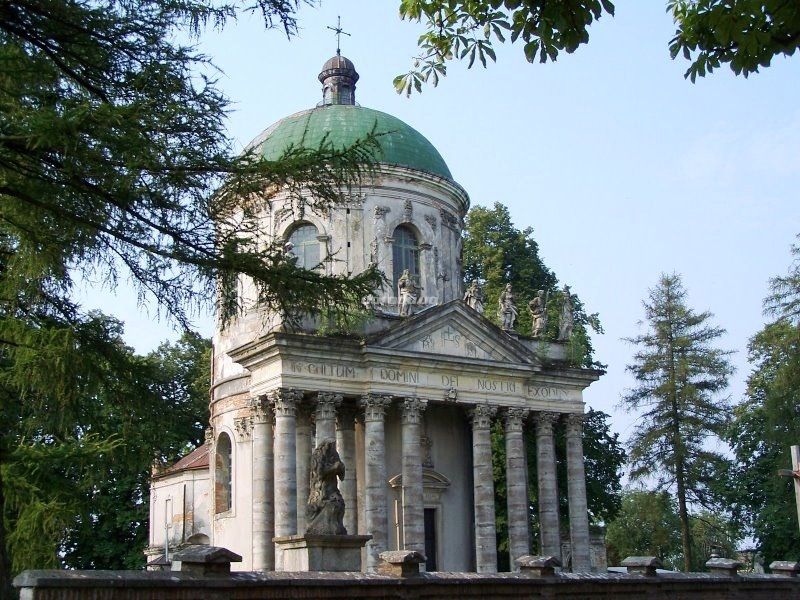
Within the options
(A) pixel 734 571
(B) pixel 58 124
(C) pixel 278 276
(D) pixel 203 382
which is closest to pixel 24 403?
(C) pixel 278 276

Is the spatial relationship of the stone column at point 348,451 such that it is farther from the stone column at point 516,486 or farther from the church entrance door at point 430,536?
the stone column at point 516,486

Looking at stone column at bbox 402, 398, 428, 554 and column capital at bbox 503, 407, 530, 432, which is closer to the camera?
stone column at bbox 402, 398, 428, 554

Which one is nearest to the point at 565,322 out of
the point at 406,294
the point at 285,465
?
the point at 406,294

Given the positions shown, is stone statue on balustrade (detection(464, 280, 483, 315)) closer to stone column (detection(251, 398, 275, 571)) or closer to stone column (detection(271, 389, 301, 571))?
stone column (detection(271, 389, 301, 571))

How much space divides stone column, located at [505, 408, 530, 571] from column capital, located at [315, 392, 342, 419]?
595 cm

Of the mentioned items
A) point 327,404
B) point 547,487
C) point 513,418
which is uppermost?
point 327,404

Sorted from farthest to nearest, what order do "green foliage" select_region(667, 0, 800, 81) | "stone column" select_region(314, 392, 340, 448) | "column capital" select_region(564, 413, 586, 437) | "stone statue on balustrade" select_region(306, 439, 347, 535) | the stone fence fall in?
"column capital" select_region(564, 413, 586, 437)
"stone column" select_region(314, 392, 340, 448)
"stone statue on balustrade" select_region(306, 439, 347, 535)
the stone fence
"green foliage" select_region(667, 0, 800, 81)

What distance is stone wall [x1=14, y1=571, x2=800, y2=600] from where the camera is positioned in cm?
1077

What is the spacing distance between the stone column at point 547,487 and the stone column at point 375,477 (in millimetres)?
5382

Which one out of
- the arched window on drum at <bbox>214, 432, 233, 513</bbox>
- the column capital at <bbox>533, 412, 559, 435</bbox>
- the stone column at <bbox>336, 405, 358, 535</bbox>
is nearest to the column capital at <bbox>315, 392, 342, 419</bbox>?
the stone column at <bbox>336, 405, 358, 535</bbox>

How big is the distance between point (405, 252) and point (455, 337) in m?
4.45

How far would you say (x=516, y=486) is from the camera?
31.3 meters

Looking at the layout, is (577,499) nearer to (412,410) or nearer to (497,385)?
(497,385)

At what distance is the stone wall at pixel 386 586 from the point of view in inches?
424
